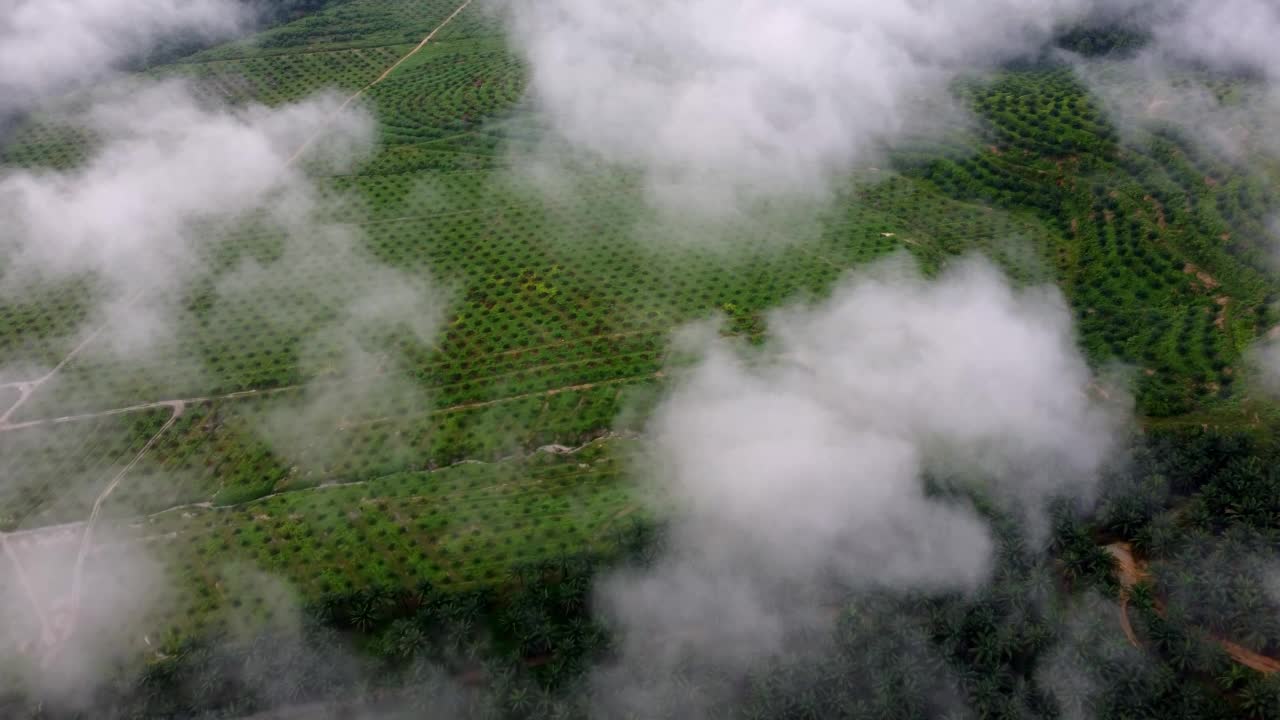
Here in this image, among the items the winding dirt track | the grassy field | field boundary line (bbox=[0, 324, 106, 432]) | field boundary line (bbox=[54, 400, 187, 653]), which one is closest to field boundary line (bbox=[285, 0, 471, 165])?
the grassy field

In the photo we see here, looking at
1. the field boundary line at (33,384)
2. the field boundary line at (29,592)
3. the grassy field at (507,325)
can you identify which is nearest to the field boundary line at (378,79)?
the grassy field at (507,325)

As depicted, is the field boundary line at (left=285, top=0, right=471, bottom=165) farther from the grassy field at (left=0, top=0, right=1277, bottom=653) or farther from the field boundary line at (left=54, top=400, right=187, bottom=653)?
the field boundary line at (left=54, top=400, right=187, bottom=653)

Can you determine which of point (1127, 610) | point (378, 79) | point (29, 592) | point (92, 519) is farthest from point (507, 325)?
point (378, 79)

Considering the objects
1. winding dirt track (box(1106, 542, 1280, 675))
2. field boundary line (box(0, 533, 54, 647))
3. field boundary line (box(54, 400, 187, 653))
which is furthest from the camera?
field boundary line (box(54, 400, 187, 653))

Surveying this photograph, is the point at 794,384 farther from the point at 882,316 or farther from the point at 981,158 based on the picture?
the point at 981,158

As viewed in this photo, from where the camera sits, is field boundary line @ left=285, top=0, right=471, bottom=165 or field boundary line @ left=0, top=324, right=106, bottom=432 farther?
field boundary line @ left=285, top=0, right=471, bottom=165

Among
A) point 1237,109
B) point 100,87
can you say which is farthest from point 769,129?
point 100,87

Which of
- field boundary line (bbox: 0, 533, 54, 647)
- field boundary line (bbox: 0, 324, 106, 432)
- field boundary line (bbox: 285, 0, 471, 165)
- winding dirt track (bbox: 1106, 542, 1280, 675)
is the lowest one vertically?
field boundary line (bbox: 0, 533, 54, 647)
